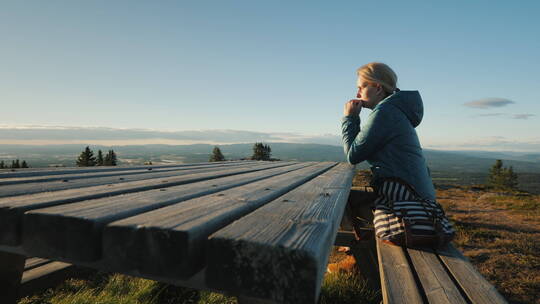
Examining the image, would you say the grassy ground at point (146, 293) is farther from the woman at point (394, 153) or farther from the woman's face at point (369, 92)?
the woman's face at point (369, 92)

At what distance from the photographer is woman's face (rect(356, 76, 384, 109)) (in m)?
3.27

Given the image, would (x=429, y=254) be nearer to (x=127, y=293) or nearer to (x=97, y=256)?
(x=97, y=256)

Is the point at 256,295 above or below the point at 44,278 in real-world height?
above

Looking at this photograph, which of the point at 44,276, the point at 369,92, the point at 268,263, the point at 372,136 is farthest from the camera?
the point at 369,92

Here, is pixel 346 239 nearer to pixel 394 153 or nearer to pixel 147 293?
pixel 394 153

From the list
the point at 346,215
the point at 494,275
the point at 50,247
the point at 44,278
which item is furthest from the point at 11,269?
the point at 494,275

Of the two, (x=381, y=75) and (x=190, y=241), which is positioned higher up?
(x=381, y=75)

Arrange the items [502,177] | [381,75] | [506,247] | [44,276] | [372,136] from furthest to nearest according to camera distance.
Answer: [502,177]
[506,247]
[381,75]
[372,136]
[44,276]

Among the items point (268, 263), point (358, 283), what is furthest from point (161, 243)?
point (358, 283)

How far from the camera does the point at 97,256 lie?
0.84 metres

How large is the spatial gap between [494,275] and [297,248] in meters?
4.69

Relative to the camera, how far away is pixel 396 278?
1.69 meters

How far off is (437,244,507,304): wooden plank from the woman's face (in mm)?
1742

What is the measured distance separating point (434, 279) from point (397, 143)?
4.39 feet
